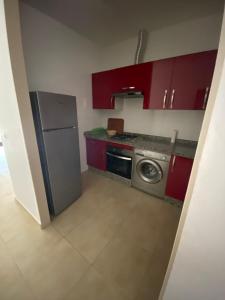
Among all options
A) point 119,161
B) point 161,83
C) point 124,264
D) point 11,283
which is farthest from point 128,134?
point 11,283

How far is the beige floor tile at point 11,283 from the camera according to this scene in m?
1.02

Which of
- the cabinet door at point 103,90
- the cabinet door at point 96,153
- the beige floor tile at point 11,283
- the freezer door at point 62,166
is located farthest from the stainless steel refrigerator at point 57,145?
the cabinet door at point 103,90

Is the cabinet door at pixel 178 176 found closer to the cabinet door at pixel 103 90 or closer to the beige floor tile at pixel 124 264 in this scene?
the beige floor tile at pixel 124 264

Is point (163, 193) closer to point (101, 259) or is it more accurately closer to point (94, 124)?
point (101, 259)

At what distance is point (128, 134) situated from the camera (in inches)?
109

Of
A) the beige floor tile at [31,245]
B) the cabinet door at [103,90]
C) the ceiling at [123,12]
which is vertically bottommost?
the beige floor tile at [31,245]

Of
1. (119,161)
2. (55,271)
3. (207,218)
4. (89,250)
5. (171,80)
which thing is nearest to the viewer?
(207,218)

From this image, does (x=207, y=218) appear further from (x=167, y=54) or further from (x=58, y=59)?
(x=58, y=59)

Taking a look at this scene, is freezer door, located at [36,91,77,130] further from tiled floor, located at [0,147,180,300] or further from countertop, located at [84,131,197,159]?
tiled floor, located at [0,147,180,300]

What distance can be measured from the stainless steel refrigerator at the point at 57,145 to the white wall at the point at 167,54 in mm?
1366

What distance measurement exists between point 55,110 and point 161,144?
1.70m

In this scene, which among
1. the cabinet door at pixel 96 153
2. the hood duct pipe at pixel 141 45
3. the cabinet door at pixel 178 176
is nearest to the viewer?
the cabinet door at pixel 178 176

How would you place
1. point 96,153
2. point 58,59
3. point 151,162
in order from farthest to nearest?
point 96,153 → point 58,59 → point 151,162

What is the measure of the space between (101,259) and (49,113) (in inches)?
64.7
